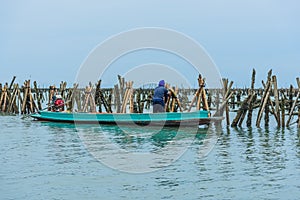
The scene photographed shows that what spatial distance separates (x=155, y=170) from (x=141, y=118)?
1086cm

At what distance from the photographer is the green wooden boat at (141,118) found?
2294cm

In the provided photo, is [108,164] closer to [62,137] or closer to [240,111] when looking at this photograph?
[62,137]

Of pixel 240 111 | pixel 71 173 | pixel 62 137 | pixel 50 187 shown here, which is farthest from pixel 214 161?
pixel 240 111

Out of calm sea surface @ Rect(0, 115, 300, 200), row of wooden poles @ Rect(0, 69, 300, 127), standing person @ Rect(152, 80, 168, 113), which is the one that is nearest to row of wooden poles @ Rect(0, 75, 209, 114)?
row of wooden poles @ Rect(0, 69, 300, 127)

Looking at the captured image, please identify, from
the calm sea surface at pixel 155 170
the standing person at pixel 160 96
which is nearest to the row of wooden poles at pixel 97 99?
the standing person at pixel 160 96

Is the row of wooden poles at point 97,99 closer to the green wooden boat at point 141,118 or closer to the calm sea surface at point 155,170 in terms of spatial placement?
the green wooden boat at point 141,118

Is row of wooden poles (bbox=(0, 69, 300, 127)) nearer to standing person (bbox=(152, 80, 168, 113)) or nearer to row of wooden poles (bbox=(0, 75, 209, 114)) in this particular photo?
row of wooden poles (bbox=(0, 75, 209, 114))

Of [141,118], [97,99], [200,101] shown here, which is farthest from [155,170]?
[97,99]

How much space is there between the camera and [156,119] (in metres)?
23.6

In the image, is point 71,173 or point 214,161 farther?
point 214,161

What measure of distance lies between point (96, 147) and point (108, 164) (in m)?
3.58

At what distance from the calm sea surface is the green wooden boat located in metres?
1.56

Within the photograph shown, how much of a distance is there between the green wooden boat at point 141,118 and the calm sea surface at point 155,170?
5.11 feet

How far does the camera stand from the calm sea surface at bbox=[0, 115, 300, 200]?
1095 cm
